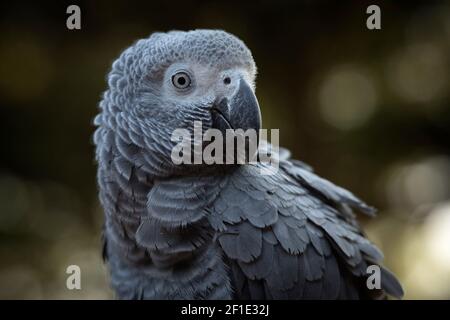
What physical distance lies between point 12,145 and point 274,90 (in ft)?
5.02

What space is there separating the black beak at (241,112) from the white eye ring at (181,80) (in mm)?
119

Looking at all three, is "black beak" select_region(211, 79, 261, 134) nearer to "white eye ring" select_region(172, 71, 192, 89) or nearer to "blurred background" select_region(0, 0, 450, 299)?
"white eye ring" select_region(172, 71, 192, 89)

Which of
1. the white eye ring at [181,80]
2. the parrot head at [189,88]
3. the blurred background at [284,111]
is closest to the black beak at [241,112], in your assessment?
the parrot head at [189,88]

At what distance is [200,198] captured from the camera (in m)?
1.21

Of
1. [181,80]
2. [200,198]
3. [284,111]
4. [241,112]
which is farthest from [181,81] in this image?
[284,111]

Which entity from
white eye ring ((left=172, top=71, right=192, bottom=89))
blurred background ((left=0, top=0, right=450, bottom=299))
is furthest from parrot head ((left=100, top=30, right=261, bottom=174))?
blurred background ((left=0, top=0, right=450, bottom=299))

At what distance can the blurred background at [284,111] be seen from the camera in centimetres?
247

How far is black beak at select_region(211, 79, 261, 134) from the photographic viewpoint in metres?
1.10

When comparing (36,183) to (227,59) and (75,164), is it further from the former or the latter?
(227,59)

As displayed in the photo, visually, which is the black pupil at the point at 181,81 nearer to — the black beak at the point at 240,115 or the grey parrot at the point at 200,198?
the grey parrot at the point at 200,198

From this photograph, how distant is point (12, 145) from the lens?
99.4 inches

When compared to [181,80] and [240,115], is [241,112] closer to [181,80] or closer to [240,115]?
[240,115]

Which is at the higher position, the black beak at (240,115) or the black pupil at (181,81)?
the black pupil at (181,81)
